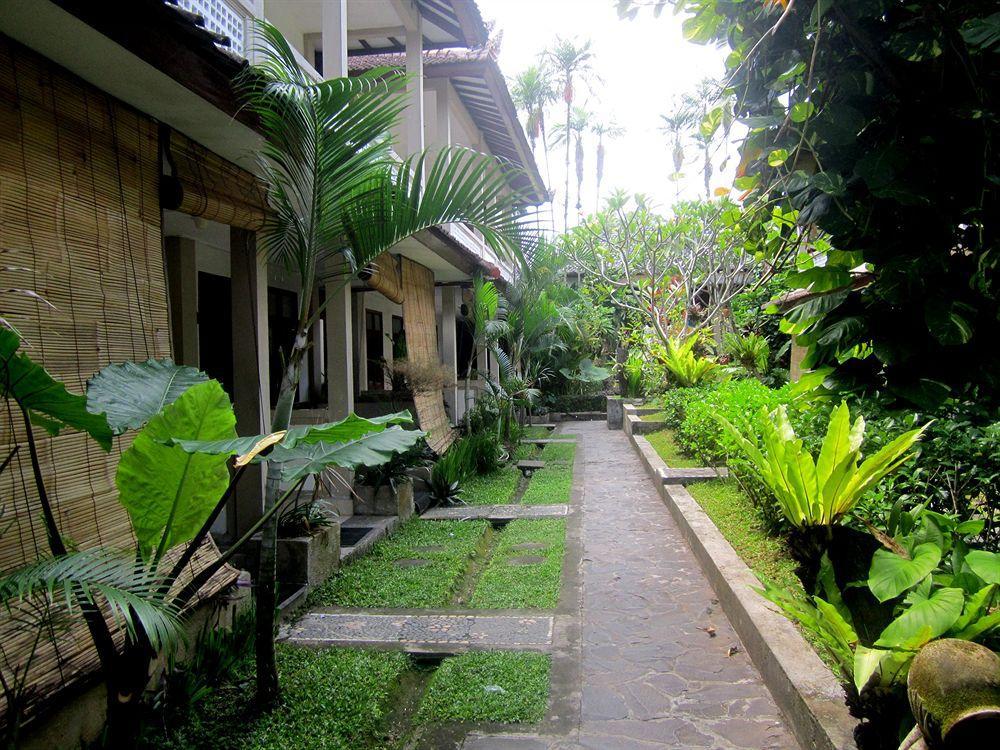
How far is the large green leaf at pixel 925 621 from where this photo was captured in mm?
2309

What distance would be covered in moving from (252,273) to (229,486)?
125 inches

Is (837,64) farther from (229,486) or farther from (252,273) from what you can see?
(252,273)

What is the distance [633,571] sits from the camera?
Answer: 5414 millimetres

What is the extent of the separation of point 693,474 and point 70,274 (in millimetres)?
6331

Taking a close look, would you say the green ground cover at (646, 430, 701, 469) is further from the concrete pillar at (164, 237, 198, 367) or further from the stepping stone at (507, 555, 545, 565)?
the concrete pillar at (164, 237, 198, 367)

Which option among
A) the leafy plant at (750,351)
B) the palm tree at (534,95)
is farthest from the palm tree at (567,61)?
the leafy plant at (750,351)

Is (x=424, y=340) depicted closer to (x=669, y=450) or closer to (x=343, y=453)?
(x=669, y=450)

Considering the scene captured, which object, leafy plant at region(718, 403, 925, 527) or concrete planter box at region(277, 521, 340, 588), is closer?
leafy plant at region(718, 403, 925, 527)

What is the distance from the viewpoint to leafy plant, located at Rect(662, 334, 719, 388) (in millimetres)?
11938

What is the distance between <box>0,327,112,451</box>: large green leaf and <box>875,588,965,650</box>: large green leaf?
2694 mm

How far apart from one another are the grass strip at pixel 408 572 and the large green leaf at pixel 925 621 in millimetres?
2952

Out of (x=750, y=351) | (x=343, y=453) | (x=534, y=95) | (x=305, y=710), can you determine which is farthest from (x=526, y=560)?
(x=534, y=95)

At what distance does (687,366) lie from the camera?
12.0m

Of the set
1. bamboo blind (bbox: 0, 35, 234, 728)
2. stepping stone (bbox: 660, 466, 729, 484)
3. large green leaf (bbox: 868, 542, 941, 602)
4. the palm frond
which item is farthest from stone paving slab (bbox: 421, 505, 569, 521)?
the palm frond
